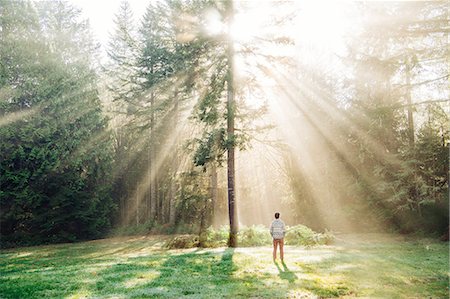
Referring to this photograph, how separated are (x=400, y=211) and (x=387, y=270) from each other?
12.7 m

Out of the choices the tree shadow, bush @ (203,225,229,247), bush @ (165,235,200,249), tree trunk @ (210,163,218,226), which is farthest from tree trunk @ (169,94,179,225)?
the tree shadow

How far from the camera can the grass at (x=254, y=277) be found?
375 inches

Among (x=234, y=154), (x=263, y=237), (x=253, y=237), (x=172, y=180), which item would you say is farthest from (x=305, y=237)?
(x=172, y=180)

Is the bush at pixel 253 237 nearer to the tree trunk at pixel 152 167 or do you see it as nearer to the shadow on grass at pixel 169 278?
the shadow on grass at pixel 169 278

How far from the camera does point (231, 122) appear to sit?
20312 mm

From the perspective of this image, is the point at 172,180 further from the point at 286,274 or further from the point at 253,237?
the point at 286,274

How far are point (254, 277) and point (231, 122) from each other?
1042 centimetres

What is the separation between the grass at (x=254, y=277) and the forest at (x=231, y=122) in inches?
216

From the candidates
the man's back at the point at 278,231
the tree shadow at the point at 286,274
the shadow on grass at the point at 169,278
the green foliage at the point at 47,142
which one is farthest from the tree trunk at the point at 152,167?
the tree shadow at the point at 286,274

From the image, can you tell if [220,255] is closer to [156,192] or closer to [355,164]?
[355,164]

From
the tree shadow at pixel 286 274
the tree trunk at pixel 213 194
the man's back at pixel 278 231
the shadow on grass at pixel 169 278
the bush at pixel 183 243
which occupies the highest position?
the tree trunk at pixel 213 194

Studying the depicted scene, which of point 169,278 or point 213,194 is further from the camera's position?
point 213,194

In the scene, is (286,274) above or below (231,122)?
below

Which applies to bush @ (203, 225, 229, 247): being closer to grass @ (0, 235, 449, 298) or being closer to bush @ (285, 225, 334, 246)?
bush @ (285, 225, 334, 246)
